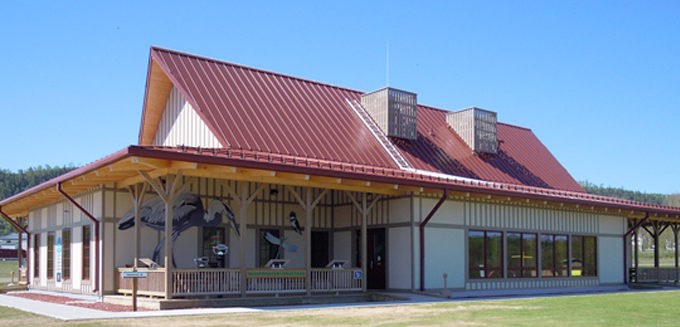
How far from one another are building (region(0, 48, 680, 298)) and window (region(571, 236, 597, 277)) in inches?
2.2

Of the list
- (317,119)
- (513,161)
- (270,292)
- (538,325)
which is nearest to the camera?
(538,325)

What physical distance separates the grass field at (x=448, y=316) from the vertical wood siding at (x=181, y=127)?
22.2 feet

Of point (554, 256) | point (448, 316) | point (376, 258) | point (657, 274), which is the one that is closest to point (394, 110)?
point (376, 258)

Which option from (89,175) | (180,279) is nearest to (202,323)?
(180,279)

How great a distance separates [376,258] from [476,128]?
766 cm

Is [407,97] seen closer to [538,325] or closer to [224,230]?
[224,230]

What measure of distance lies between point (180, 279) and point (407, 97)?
1193cm

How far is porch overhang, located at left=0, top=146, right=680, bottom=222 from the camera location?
16031 millimetres

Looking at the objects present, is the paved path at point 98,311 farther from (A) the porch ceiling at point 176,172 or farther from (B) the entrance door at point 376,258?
(A) the porch ceiling at point 176,172

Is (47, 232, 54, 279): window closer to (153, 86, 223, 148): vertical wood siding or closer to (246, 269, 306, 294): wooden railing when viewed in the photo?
(153, 86, 223, 148): vertical wood siding

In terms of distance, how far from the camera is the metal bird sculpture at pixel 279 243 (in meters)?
22.0

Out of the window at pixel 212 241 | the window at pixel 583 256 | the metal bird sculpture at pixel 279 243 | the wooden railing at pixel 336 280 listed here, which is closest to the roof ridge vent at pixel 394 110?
the metal bird sculpture at pixel 279 243

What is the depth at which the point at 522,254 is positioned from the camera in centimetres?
2447

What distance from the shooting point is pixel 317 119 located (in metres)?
23.6
